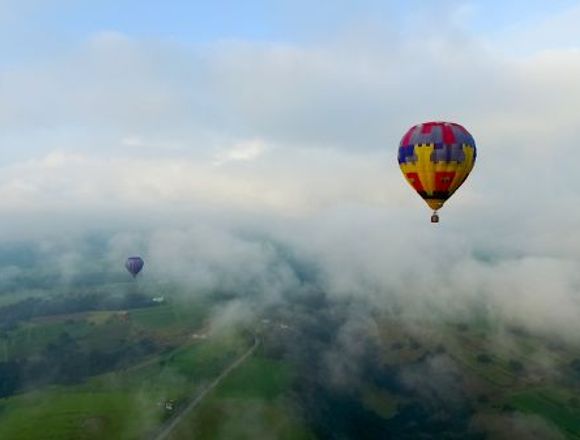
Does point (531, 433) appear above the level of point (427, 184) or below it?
below

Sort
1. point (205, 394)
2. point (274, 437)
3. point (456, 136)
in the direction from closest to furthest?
point (456, 136)
point (274, 437)
point (205, 394)

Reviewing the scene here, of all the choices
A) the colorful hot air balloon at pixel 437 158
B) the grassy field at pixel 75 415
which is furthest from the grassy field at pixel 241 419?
the colorful hot air balloon at pixel 437 158

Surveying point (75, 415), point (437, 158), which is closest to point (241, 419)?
point (75, 415)

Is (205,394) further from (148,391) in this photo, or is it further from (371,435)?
(371,435)

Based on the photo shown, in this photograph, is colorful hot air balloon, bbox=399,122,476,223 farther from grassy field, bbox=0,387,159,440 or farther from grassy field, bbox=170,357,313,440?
grassy field, bbox=0,387,159,440

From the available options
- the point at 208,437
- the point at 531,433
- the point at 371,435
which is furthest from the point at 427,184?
the point at 531,433

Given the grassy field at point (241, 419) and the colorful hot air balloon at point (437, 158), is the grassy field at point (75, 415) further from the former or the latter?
the colorful hot air balloon at point (437, 158)

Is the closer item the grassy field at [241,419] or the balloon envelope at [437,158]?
the balloon envelope at [437,158]

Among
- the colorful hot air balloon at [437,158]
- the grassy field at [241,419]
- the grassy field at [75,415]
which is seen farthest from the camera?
the grassy field at [241,419]
